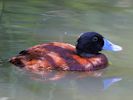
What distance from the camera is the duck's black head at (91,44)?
348 inches

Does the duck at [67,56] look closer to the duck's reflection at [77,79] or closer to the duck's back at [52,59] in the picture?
the duck's back at [52,59]

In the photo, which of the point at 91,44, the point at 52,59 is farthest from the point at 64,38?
the point at 52,59

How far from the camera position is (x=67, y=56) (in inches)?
339

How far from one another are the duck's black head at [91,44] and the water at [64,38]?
12.6 inches

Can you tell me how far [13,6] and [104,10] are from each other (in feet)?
6.98

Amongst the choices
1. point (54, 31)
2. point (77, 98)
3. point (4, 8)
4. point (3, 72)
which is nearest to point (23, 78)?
point (3, 72)

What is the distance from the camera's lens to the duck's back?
8.50 metres

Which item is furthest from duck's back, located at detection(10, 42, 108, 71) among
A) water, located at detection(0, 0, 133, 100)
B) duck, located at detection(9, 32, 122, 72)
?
water, located at detection(0, 0, 133, 100)

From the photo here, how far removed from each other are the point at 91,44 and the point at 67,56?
1.79 ft

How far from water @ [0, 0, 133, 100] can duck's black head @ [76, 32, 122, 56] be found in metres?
0.32

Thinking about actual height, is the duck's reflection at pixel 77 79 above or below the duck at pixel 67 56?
below

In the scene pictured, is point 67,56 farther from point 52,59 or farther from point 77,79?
point 77,79

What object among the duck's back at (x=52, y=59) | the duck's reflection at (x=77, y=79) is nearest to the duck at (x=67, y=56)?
the duck's back at (x=52, y=59)

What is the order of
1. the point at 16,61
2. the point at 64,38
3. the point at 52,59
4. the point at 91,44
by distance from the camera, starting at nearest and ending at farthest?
the point at 52,59 < the point at 16,61 < the point at 91,44 < the point at 64,38
